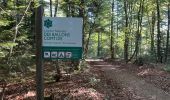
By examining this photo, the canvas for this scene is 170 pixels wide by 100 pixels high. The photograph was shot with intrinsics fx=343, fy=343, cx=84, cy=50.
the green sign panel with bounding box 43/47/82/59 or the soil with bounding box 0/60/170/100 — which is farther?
the soil with bounding box 0/60/170/100

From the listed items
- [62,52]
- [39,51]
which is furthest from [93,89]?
[39,51]

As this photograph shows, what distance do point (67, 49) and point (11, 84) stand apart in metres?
13.4

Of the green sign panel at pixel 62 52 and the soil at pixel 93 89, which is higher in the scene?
the green sign panel at pixel 62 52

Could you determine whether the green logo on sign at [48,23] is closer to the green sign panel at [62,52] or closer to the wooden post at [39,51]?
the wooden post at [39,51]

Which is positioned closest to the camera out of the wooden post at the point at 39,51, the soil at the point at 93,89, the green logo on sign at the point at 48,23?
the wooden post at the point at 39,51

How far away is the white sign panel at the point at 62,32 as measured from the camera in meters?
6.78

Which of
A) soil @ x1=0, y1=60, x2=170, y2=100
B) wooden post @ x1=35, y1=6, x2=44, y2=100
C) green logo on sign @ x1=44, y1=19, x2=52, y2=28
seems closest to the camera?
wooden post @ x1=35, y1=6, x2=44, y2=100

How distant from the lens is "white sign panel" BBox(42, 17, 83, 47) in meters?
6.78

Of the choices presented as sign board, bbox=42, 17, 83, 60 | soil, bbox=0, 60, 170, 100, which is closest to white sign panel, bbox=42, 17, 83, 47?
sign board, bbox=42, 17, 83, 60

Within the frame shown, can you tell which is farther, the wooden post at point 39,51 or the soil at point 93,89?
the soil at point 93,89

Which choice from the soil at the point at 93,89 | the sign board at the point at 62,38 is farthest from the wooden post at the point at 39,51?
the soil at the point at 93,89

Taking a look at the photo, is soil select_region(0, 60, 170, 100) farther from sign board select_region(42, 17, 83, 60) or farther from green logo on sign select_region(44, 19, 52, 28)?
green logo on sign select_region(44, 19, 52, 28)

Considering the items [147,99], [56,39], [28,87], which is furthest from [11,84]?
[56,39]

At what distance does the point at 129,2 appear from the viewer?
3828 cm
